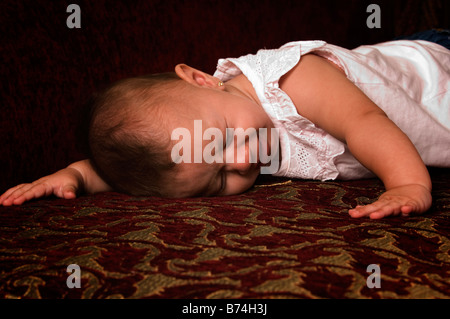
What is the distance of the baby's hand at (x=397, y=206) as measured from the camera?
0.76 metres

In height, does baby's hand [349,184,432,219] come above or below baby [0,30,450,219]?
below

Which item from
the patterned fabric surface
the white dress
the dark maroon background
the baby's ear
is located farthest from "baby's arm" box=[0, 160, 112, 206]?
the white dress

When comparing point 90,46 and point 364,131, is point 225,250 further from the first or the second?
point 90,46

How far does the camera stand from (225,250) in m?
0.62

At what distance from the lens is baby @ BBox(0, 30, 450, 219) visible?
971mm

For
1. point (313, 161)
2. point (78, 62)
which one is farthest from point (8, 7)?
point (313, 161)

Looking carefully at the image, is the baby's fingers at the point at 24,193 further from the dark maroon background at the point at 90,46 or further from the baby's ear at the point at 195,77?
the baby's ear at the point at 195,77

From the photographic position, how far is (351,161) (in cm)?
125

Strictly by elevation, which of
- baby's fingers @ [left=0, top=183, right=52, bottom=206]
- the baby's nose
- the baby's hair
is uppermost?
the baby's hair

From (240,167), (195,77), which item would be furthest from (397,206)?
(195,77)

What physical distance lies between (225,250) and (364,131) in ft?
1.68

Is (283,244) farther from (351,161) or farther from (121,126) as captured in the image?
(351,161)

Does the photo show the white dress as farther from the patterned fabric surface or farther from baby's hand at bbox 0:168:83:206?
baby's hand at bbox 0:168:83:206

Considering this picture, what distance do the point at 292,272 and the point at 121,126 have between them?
62 centimetres
